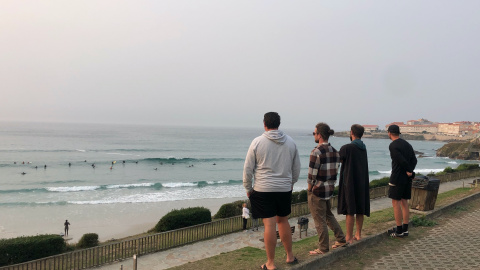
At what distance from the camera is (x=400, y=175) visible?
18.1 ft

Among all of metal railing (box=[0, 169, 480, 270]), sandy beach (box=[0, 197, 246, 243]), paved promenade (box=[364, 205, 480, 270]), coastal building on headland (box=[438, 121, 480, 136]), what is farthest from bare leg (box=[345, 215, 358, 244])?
coastal building on headland (box=[438, 121, 480, 136])

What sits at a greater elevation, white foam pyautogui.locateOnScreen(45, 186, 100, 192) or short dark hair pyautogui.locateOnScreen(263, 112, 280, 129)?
short dark hair pyautogui.locateOnScreen(263, 112, 280, 129)

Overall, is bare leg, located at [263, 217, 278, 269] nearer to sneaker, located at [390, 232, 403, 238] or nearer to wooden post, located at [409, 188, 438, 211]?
sneaker, located at [390, 232, 403, 238]

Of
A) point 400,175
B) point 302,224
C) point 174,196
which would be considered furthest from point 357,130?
point 174,196

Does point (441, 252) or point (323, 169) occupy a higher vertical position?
point (323, 169)

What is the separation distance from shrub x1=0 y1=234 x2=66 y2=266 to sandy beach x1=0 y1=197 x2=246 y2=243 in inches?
252

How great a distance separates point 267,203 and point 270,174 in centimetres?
33

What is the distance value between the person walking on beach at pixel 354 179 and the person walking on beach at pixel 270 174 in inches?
59.0

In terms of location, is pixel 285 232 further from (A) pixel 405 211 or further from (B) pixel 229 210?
(B) pixel 229 210

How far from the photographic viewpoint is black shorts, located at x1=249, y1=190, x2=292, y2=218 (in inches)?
144

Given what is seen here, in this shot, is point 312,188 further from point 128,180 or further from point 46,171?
point 46,171

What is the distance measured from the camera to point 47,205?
25.8 m

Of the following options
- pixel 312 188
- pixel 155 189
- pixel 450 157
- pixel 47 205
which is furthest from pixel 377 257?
pixel 450 157

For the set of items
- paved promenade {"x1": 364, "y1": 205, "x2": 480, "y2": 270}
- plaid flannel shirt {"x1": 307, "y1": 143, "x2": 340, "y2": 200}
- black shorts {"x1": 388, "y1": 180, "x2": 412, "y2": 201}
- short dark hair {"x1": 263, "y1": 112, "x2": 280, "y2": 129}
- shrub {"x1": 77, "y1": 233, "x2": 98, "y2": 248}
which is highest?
short dark hair {"x1": 263, "y1": 112, "x2": 280, "y2": 129}
